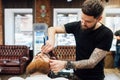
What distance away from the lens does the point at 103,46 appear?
7.13ft

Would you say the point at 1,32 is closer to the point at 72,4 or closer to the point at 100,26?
the point at 72,4

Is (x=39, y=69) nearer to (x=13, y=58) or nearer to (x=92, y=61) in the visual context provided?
(x=92, y=61)

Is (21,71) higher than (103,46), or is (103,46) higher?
(103,46)

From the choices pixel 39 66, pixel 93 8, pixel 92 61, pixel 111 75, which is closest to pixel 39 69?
pixel 39 66

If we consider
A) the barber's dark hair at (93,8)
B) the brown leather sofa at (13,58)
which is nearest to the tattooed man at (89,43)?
the barber's dark hair at (93,8)

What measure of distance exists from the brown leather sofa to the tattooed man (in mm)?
6072

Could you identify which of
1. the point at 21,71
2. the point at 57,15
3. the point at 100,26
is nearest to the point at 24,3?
the point at 57,15

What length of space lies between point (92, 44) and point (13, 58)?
7.12m

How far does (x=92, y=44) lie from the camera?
2.25 m

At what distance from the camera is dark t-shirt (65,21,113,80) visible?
220cm

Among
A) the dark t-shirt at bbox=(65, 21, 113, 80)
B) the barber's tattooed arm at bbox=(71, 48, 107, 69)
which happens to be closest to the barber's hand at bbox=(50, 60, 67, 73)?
the barber's tattooed arm at bbox=(71, 48, 107, 69)

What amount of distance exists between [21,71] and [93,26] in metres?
6.38

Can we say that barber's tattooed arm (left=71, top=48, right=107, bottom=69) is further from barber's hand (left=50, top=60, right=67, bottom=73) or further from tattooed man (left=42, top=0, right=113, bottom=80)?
barber's hand (left=50, top=60, right=67, bottom=73)

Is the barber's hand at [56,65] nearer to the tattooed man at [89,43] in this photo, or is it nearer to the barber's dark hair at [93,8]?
the tattooed man at [89,43]
